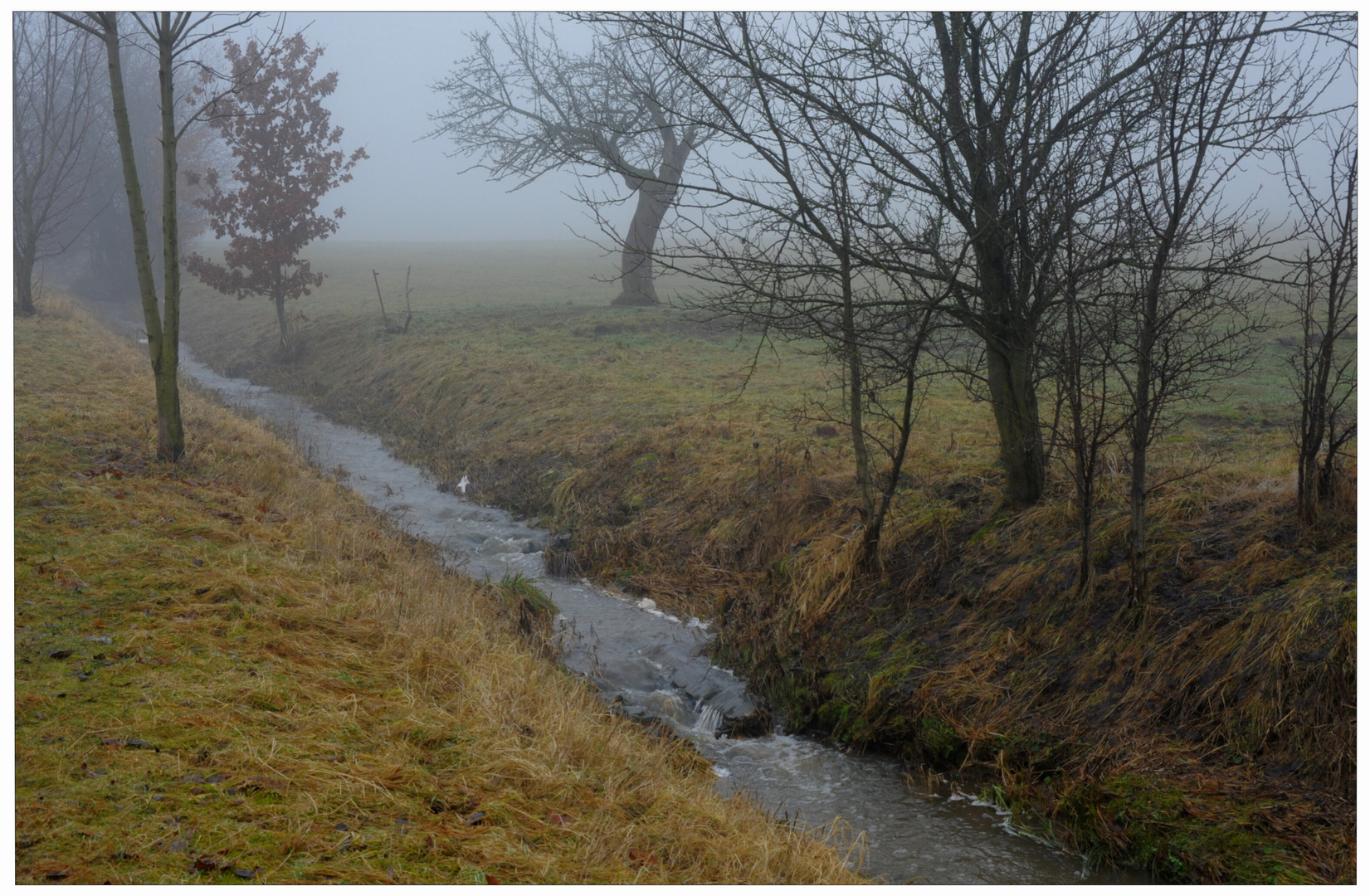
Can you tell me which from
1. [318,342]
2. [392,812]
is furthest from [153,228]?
[392,812]

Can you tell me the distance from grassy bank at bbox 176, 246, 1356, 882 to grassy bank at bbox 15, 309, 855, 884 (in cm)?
162

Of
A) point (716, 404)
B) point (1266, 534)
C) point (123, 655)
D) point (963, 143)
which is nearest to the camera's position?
point (123, 655)

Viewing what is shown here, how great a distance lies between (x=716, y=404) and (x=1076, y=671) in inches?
319

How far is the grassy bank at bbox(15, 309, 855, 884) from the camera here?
3334 millimetres

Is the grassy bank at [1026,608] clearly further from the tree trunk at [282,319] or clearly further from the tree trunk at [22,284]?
the tree trunk at [22,284]

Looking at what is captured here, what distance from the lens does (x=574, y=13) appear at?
6.73 m

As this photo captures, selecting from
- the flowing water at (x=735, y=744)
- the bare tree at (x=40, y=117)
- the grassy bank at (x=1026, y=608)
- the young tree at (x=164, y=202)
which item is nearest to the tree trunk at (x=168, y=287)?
the young tree at (x=164, y=202)

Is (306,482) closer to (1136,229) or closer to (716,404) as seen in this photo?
(716,404)

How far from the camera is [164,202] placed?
8.46 metres

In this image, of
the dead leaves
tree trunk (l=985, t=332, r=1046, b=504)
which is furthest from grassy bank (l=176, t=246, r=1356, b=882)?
the dead leaves

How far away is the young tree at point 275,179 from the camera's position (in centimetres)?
2309

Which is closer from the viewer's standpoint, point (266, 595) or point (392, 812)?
point (392, 812)

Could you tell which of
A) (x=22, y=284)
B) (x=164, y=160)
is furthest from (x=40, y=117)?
(x=164, y=160)

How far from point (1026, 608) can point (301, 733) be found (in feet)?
14.9
